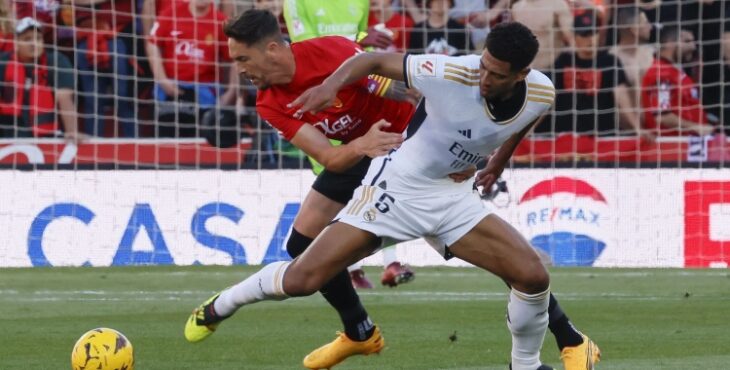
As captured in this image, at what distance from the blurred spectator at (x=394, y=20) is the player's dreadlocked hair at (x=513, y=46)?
29.1 feet

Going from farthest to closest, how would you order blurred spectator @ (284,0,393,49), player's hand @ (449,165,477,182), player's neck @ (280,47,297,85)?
1. blurred spectator @ (284,0,393,49)
2. player's neck @ (280,47,297,85)
3. player's hand @ (449,165,477,182)

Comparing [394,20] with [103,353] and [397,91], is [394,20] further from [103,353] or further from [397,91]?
[103,353]

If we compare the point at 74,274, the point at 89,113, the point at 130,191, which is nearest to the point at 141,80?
the point at 89,113

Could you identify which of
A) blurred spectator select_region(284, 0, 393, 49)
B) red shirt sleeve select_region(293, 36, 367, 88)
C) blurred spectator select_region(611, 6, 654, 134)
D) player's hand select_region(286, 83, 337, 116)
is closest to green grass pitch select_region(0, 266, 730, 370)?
red shirt sleeve select_region(293, 36, 367, 88)

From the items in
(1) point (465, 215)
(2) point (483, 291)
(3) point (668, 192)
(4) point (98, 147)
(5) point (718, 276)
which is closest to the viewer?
(1) point (465, 215)

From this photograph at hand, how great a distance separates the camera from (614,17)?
1544 cm

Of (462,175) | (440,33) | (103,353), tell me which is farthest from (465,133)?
(440,33)

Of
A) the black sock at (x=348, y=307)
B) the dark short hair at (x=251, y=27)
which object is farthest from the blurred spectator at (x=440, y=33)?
the dark short hair at (x=251, y=27)

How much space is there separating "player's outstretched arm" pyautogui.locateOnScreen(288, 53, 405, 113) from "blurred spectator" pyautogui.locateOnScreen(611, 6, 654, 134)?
897 centimetres

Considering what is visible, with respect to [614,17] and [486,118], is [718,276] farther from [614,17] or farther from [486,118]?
[486,118]

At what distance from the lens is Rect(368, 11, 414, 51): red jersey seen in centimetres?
1527

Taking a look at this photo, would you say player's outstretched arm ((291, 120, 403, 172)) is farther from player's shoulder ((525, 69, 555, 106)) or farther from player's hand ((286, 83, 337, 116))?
player's shoulder ((525, 69, 555, 106))

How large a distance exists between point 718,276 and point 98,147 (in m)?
6.10

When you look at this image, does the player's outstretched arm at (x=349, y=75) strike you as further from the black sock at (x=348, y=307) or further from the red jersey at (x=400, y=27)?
the red jersey at (x=400, y=27)
